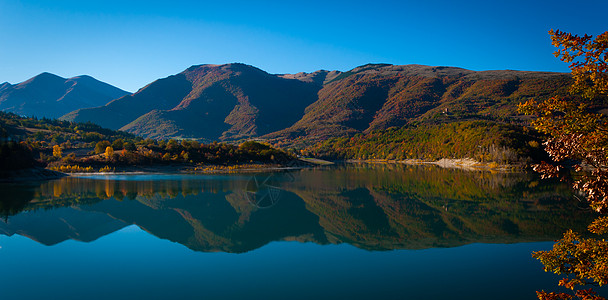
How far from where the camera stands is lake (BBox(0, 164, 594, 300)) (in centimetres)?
1012

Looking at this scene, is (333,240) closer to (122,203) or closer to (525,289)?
(525,289)

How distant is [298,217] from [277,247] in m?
6.76

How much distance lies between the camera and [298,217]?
70.5ft

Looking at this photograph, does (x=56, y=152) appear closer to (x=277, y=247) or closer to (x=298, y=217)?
(x=298, y=217)

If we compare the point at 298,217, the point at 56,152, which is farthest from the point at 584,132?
the point at 56,152

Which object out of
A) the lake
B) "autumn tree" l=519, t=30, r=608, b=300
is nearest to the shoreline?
the lake

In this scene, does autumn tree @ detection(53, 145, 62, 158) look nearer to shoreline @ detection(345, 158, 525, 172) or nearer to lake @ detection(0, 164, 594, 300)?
lake @ detection(0, 164, 594, 300)

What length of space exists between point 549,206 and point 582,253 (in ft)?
71.2

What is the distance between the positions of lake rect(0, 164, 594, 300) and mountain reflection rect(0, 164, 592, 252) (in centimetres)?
9

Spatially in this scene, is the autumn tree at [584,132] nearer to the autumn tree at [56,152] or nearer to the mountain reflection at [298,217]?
the mountain reflection at [298,217]

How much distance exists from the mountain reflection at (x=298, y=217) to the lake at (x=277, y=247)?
9cm

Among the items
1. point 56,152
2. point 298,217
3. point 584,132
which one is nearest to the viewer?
point 584,132

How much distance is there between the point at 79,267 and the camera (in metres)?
12.0

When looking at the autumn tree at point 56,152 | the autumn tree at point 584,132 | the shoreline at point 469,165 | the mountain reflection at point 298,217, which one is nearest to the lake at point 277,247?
the mountain reflection at point 298,217
